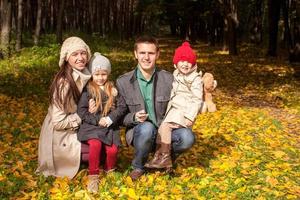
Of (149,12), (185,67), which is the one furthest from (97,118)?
(149,12)

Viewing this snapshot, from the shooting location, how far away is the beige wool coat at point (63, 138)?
5844mm

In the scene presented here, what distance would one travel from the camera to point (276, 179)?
21.7ft

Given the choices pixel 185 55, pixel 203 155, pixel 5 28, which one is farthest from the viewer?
pixel 5 28

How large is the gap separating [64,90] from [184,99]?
1.62 meters

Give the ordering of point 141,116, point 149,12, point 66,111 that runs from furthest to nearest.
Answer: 1. point 149,12
2. point 66,111
3. point 141,116

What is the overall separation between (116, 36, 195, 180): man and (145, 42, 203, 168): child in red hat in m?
0.10

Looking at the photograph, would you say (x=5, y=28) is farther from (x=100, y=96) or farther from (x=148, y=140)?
(x=148, y=140)

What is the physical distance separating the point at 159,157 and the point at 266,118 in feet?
18.8

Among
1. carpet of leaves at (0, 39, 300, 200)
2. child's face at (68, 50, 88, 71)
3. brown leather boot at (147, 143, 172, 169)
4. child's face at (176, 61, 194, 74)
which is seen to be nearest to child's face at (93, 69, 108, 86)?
child's face at (68, 50, 88, 71)

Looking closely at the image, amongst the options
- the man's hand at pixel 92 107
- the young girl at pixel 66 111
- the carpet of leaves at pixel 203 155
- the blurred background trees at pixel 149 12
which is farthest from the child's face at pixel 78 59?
the blurred background trees at pixel 149 12

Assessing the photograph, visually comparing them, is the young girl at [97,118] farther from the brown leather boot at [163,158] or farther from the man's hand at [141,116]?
the brown leather boot at [163,158]

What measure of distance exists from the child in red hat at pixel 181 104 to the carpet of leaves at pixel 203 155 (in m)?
0.47

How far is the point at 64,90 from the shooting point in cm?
583

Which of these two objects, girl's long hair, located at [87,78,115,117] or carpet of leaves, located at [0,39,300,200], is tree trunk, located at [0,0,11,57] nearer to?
carpet of leaves, located at [0,39,300,200]
